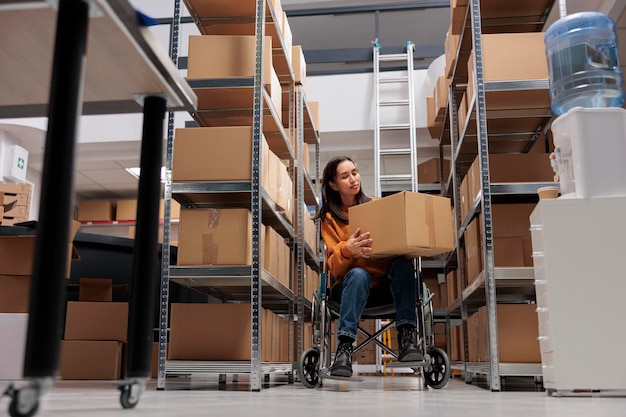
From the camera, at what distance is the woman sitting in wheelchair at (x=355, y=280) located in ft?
9.16

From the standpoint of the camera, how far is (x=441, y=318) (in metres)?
5.65

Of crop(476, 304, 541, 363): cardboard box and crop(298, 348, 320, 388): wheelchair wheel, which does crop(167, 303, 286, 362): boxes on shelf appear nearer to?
crop(298, 348, 320, 388): wheelchair wheel

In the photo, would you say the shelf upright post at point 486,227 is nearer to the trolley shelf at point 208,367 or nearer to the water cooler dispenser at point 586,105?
the water cooler dispenser at point 586,105

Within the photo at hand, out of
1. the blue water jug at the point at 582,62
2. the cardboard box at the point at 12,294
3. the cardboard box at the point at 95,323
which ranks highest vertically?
the blue water jug at the point at 582,62

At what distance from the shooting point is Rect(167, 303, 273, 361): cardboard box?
2.82 m

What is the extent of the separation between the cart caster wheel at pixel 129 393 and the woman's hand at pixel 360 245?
5.27 feet

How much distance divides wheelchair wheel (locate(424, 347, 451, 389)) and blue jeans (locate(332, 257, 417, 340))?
0.82 ft

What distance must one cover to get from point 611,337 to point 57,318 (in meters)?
1.83

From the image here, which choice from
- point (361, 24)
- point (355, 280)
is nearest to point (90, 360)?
point (355, 280)

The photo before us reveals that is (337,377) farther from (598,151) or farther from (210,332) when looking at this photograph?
(598,151)

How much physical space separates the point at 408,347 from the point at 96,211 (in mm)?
6761

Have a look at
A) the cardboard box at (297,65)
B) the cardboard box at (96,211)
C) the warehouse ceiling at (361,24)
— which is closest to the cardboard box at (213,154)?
the cardboard box at (297,65)

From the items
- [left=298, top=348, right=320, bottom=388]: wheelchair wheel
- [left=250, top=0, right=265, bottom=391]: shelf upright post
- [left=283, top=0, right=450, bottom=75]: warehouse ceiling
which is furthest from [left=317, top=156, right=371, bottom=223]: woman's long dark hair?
[left=283, top=0, right=450, bottom=75]: warehouse ceiling

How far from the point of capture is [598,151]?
88.7 inches
